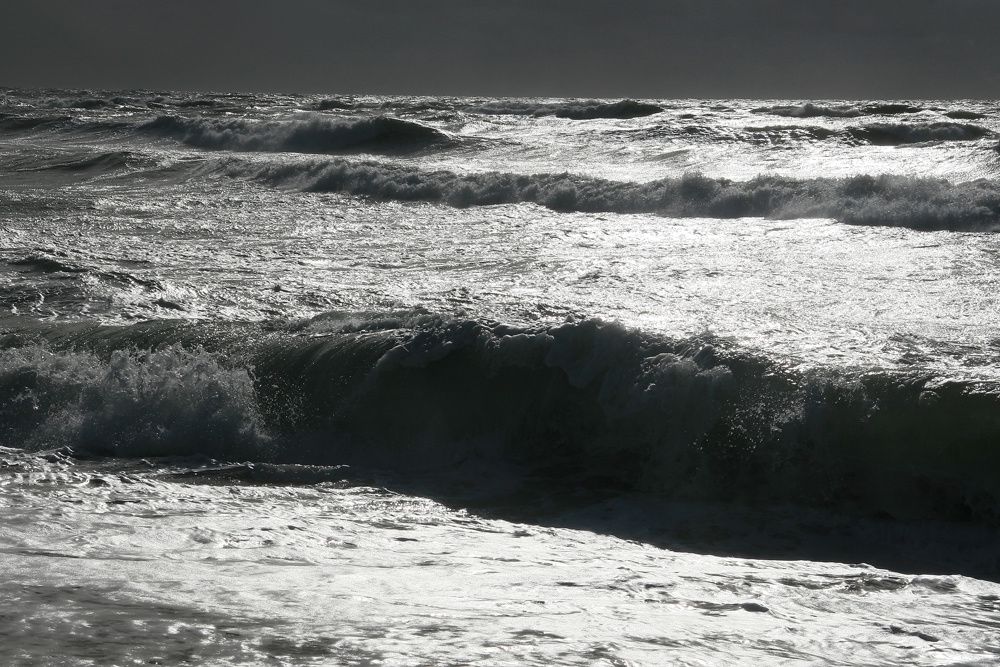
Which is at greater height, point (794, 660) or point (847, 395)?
point (847, 395)

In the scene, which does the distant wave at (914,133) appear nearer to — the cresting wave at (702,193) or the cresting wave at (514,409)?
the cresting wave at (702,193)

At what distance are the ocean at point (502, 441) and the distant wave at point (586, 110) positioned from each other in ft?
56.0

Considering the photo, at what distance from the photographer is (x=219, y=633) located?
3102mm

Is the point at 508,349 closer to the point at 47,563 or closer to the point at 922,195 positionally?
the point at 47,563

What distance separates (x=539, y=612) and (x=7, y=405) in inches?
179

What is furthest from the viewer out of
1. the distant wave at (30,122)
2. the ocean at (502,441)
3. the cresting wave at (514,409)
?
the distant wave at (30,122)

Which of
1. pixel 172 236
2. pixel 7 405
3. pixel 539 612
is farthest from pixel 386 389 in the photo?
pixel 172 236

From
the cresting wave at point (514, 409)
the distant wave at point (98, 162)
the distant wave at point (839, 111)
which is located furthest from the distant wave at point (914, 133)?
the cresting wave at point (514, 409)

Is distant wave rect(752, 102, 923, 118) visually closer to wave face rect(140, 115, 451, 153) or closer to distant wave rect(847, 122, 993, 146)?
distant wave rect(847, 122, 993, 146)

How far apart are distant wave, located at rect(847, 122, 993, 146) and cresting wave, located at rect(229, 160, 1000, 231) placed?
267 inches

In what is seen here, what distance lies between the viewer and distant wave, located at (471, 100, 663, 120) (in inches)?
1166

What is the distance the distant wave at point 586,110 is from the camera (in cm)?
2962

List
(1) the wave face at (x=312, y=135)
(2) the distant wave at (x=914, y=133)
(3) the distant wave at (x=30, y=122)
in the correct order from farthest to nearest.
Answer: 1. (3) the distant wave at (x=30, y=122)
2. (1) the wave face at (x=312, y=135)
3. (2) the distant wave at (x=914, y=133)

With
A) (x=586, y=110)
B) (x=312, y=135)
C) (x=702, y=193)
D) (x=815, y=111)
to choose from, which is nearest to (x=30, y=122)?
(x=312, y=135)
